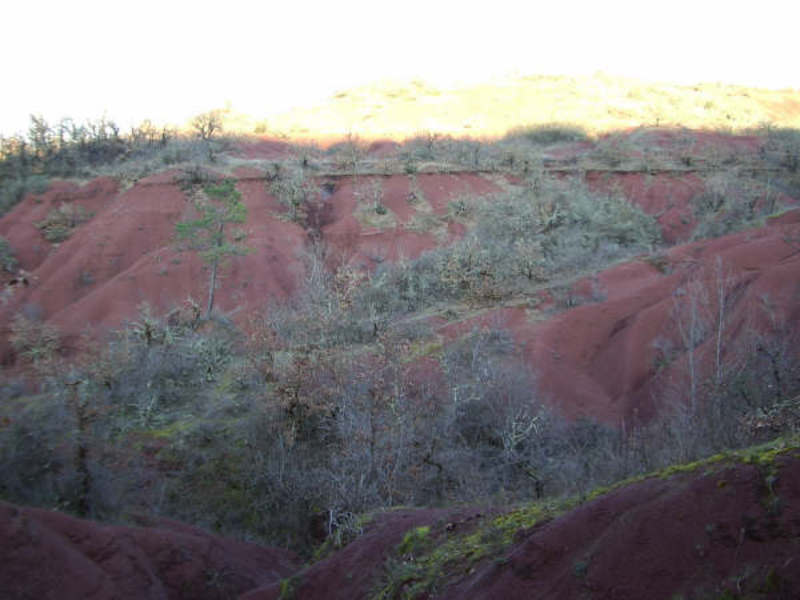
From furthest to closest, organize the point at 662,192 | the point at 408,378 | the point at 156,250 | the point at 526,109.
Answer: the point at 526,109, the point at 662,192, the point at 156,250, the point at 408,378

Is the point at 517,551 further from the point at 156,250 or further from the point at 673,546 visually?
the point at 156,250

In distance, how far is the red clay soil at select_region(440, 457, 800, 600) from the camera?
3.08 metres

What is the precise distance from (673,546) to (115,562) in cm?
635

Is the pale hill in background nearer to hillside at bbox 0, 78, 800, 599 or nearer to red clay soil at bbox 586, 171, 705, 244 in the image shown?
hillside at bbox 0, 78, 800, 599

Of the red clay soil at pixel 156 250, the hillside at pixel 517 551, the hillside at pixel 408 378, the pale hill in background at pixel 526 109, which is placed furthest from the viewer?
the pale hill in background at pixel 526 109

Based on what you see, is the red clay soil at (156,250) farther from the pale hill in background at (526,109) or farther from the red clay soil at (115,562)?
the red clay soil at (115,562)

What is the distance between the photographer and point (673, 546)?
11.3 feet

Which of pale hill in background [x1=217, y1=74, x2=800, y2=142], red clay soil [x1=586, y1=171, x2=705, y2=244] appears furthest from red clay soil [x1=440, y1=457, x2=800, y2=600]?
pale hill in background [x1=217, y1=74, x2=800, y2=142]

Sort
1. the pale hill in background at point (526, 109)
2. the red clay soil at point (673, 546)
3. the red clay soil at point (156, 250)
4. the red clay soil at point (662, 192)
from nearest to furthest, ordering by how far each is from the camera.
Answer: the red clay soil at point (673, 546) < the red clay soil at point (156, 250) < the red clay soil at point (662, 192) < the pale hill in background at point (526, 109)

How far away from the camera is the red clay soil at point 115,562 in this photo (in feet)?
20.8

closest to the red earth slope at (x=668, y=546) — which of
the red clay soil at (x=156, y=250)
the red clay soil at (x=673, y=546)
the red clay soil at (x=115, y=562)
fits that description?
the red clay soil at (x=673, y=546)

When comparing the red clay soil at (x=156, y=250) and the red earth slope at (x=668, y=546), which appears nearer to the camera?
the red earth slope at (x=668, y=546)

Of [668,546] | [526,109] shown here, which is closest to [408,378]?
[668,546]

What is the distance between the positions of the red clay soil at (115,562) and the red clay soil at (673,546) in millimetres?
4712
